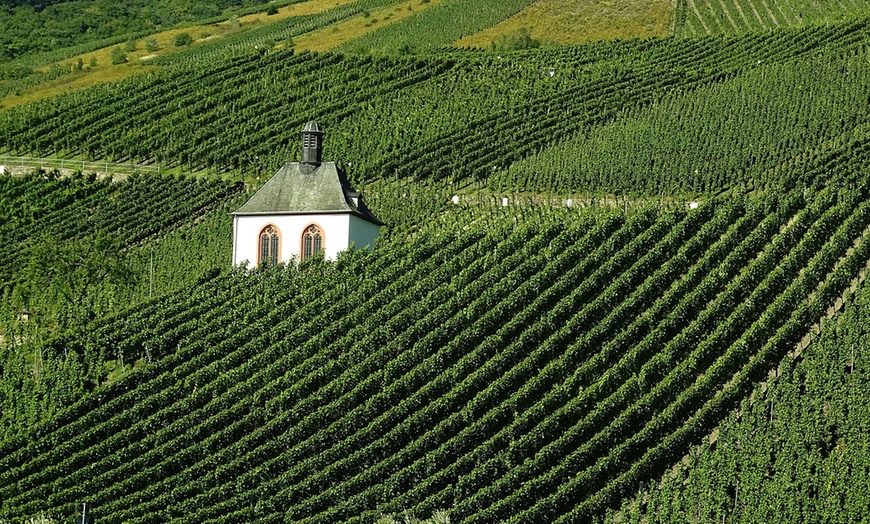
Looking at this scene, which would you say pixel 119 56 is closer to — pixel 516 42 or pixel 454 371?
pixel 516 42

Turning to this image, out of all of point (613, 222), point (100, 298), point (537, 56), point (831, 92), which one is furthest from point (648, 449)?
point (537, 56)

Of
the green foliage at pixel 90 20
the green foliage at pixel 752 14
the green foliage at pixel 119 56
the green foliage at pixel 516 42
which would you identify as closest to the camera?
the green foliage at pixel 752 14

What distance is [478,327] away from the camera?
3878cm

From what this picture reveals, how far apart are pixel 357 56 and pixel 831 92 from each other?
1019 inches

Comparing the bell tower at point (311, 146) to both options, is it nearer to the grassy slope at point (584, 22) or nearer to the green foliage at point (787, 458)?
the green foliage at point (787, 458)

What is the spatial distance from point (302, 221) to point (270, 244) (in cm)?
141

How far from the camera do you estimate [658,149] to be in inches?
2191

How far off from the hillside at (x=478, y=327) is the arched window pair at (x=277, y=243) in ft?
5.78

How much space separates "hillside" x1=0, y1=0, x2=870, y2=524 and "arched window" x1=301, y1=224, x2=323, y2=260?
2465 mm

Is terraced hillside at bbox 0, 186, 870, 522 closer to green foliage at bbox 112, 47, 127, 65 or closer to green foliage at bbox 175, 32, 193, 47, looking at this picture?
green foliage at bbox 112, 47, 127, 65

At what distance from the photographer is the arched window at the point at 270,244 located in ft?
156

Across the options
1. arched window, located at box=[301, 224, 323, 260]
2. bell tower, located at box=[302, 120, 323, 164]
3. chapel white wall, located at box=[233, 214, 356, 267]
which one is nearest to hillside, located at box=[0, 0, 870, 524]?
chapel white wall, located at box=[233, 214, 356, 267]

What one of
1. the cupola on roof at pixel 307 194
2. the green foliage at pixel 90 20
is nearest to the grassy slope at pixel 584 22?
the green foliage at pixel 90 20

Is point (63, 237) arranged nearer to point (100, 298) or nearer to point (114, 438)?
point (100, 298)
